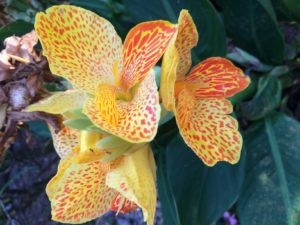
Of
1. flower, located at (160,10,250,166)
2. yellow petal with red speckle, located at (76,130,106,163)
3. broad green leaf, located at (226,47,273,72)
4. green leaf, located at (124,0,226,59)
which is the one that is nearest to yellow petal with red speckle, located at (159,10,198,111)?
flower, located at (160,10,250,166)

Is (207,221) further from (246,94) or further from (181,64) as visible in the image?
(181,64)

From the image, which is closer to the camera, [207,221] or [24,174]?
[207,221]

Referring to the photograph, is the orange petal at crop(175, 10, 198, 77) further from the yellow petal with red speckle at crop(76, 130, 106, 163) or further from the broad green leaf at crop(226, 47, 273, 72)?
the broad green leaf at crop(226, 47, 273, 72)

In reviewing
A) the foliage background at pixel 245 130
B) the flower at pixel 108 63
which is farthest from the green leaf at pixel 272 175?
the flower at pixel 108 63

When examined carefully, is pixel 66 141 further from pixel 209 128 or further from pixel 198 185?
pixel 198 185

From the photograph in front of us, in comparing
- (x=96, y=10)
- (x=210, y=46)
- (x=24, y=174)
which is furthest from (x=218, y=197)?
(x=24, y=174)
